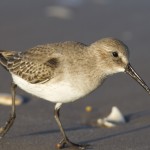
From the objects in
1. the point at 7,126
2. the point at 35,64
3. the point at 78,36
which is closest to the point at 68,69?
the point at 35,64

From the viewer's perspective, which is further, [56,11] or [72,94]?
[56,11]

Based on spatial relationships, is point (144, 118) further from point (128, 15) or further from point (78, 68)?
point (128, 15)

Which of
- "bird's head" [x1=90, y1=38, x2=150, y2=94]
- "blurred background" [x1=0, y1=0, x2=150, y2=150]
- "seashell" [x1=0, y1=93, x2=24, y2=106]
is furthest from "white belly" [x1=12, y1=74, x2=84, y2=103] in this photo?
"seashell" [x1=0, y1=93, x2=24, y2=106]

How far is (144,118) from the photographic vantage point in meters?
7.57

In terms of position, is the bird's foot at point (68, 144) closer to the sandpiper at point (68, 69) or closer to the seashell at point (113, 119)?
the sandpiper at point (68, 69)

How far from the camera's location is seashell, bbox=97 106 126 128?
730cm

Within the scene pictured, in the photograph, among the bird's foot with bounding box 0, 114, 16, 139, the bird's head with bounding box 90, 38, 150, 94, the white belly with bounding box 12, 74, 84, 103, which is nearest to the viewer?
the white belly with bounding box 12, 74, 84, 103

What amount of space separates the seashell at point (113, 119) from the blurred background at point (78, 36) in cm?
18

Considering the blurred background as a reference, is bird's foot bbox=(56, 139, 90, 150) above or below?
above

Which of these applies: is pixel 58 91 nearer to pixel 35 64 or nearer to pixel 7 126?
pixel 35 64

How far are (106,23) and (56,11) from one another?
3.32 feet

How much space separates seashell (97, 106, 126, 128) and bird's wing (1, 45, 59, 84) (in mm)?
1291

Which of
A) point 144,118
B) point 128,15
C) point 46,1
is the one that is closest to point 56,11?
point 46,1

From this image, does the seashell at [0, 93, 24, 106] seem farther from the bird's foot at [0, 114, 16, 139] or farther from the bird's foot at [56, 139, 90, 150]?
the bird's foot at [56, 139, 90, 150]
